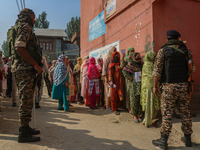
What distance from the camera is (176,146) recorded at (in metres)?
2.72

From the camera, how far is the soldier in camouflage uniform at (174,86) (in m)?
2.59

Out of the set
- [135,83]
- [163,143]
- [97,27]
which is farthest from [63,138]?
[97,27]

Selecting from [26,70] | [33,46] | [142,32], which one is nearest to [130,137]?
[26,70]

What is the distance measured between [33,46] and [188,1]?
4.43 metres

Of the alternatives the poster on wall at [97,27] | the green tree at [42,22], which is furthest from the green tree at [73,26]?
the poster on wall at [97,27]

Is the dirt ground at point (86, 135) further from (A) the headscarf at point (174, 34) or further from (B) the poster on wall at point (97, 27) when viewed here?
(B) the poster on wall at point (97, 27)

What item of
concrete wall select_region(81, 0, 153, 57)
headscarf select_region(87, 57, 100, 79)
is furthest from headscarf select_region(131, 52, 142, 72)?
headscarf select_region(87, 57, 100, 79)

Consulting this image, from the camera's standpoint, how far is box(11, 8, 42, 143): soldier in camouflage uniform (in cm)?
251

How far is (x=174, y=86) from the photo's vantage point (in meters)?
2.61

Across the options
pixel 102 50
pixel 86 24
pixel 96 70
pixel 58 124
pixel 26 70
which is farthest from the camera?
pixel 86 24

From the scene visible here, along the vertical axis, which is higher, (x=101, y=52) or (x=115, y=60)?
(x=101, y=52)

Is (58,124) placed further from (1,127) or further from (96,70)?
(96,70)

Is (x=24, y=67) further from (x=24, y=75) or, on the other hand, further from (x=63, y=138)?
(x=63, y=138)

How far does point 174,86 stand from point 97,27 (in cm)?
575
